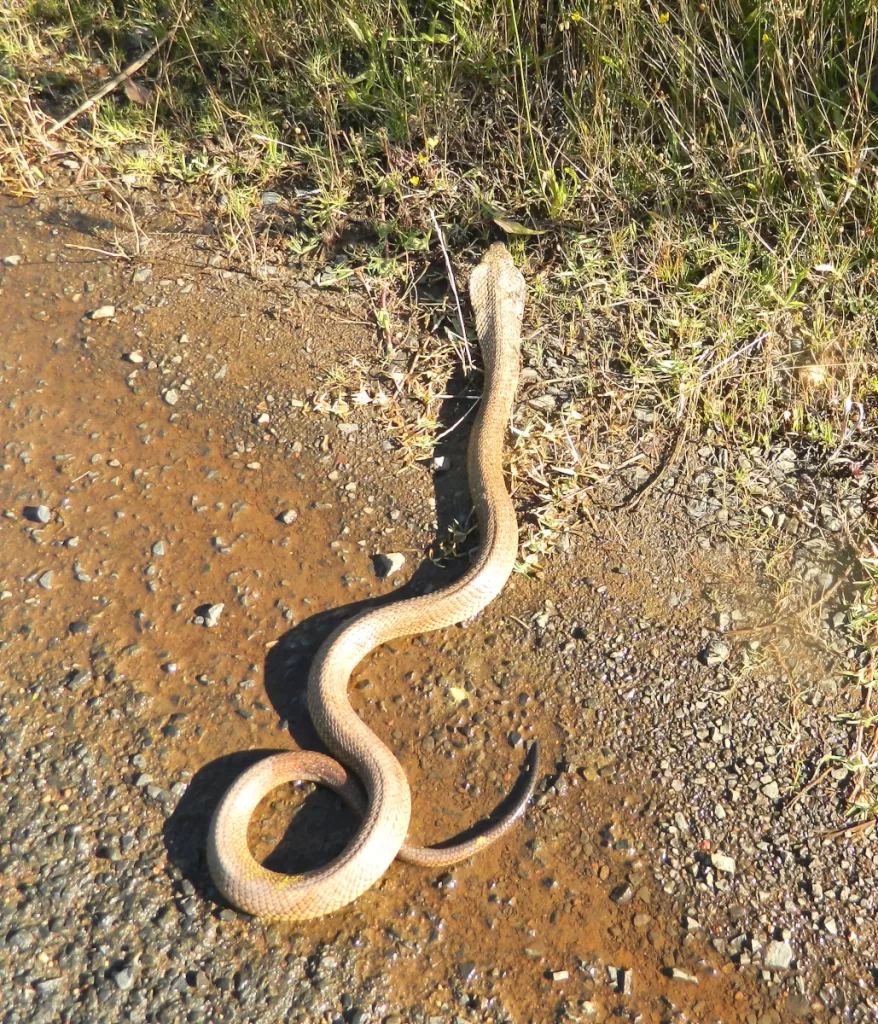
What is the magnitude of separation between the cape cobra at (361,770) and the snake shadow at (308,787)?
0.24 ft

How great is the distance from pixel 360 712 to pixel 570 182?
3266 mm

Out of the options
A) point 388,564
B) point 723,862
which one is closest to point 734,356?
point 388,564

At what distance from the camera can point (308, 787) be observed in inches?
135

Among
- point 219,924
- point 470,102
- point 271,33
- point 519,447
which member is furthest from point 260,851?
point 271,33

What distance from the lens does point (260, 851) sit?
326cm

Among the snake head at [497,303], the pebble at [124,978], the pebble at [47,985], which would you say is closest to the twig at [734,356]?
the snake head at [497,303]

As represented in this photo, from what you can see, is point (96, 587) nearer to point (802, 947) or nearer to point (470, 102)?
point (802, 947)

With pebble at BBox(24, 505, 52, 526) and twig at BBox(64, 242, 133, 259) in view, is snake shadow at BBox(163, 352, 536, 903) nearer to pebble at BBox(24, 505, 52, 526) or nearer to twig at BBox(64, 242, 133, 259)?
pebble at BBox(24, 505, 52, 526)

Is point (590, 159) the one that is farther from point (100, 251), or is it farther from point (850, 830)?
point (850, 830)

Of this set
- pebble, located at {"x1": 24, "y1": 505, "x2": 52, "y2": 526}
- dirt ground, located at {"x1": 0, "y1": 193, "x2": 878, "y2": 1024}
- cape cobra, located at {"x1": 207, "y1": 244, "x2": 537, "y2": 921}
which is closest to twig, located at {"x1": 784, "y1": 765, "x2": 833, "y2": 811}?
dirt ground, located at {"x1": 0, "y1": 193, "x2": 878, "y2": 1024}

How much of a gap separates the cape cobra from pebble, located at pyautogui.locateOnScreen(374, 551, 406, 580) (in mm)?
260

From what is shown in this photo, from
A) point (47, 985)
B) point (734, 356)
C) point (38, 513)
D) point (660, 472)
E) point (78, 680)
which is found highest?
point (38, 513)

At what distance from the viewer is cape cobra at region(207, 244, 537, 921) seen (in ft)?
10.00

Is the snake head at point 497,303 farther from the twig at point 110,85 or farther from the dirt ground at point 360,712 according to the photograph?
the twig at point 110,85
